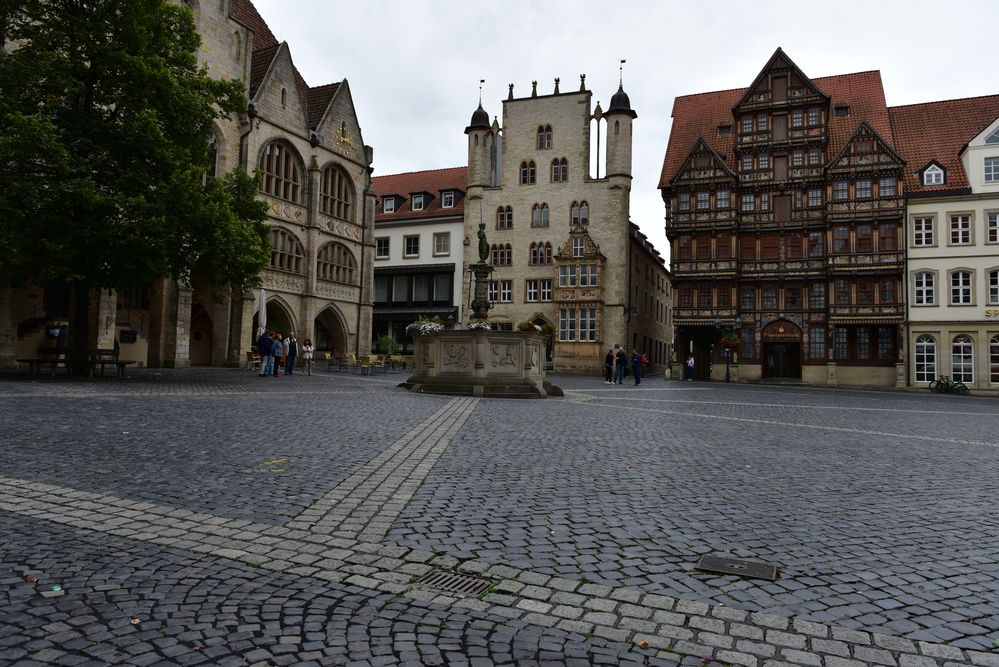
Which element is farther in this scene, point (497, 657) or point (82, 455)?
point (82, 455)

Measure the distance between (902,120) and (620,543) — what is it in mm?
46165

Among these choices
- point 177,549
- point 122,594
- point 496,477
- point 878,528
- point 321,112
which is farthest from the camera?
point 321,112

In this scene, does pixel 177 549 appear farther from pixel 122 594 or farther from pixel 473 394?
pixel 473 394

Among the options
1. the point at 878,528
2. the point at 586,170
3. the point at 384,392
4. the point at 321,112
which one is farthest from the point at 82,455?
the point at 586,170

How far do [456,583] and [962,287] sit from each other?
1614 inches

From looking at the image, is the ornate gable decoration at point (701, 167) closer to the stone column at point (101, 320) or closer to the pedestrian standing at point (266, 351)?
the pedestrian standing at point (266, 351)

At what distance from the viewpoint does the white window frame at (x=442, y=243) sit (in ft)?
166

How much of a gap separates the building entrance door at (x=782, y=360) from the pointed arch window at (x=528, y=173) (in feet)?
61.5

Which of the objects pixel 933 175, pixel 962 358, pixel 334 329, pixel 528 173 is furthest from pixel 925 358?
pixel 334 329

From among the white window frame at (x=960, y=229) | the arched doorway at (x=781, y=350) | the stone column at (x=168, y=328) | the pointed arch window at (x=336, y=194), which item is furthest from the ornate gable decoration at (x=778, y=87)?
the stone column at (x=168, y=328)

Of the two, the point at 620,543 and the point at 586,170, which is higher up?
the point at 586,170

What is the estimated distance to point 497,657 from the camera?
2.96 m

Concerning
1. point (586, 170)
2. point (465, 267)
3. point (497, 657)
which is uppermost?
point (586, 170)

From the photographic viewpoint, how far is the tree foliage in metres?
16.9
